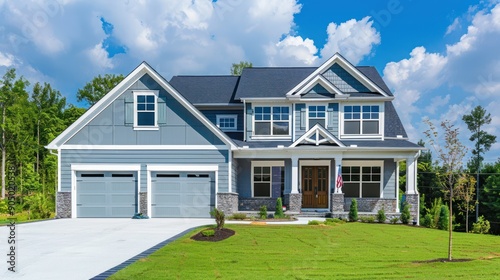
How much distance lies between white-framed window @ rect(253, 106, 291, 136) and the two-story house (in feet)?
0.17

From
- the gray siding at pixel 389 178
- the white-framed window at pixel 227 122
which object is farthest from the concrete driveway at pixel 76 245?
the gray siding at pixel 389 178

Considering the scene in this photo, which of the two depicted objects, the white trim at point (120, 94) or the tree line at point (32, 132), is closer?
the white trim at point (120, 94)

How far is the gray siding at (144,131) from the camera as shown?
19953mm

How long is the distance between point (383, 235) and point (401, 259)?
465 centimetres

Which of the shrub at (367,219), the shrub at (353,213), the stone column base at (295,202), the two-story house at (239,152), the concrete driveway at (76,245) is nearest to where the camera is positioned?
the concrete driveway at (76,245)

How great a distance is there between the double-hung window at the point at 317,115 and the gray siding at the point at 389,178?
4.14 meters

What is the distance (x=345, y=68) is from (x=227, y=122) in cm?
711

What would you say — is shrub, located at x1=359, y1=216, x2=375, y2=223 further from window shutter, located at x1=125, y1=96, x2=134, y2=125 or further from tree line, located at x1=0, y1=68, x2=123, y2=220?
tree line, located at x1=0, y1=68, x2=123, y2=220

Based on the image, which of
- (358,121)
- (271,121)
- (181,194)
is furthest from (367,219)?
(181,194)

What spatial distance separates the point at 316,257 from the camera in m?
10.0

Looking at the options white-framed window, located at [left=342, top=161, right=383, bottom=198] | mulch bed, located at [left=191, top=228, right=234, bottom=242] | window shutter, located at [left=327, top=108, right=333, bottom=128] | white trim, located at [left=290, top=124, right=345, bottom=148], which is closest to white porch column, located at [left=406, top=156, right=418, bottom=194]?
white-framed window, located at [left=342, top=161, right=383, bottom=198]

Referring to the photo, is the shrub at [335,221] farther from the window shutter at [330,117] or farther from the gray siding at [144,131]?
the gray siding at [144,131]

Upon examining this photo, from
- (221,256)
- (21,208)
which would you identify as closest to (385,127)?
(221,256)

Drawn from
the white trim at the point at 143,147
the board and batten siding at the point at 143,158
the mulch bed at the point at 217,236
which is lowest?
the mulch bed at the point at 217,236
